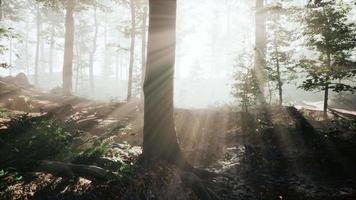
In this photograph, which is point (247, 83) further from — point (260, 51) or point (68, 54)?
point (68, 54)

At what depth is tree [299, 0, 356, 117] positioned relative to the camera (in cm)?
1247

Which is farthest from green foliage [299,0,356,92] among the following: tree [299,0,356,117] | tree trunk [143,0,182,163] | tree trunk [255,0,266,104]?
tree trunk [143,0,182,163]

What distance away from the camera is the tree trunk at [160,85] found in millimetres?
7973

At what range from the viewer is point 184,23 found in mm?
35688

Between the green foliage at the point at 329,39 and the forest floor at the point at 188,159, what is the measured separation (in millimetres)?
2054

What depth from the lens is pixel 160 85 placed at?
8094 millimetres

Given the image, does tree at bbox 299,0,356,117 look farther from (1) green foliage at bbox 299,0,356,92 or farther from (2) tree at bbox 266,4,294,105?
(2) tree at bbox 266,4,294,105

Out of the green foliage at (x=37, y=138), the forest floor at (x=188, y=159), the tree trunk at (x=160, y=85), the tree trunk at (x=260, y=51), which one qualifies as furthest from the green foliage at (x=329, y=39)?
the green foliage at (x=37, y=138)

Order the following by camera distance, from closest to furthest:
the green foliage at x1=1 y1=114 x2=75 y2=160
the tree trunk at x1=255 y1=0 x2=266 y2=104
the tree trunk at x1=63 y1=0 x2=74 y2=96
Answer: the green foliage at x1=1 y1=114 x2=75 y2=160
the tree trunk at x1=255 y1=0 x2=266 y2=104
the tree trunk at x1=63 y1=0 x2=74 y2=96

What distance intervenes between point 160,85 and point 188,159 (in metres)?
3.19

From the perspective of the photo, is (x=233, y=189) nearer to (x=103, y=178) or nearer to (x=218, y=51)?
(x=103, y=178)

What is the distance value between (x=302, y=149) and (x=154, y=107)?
5.55 m

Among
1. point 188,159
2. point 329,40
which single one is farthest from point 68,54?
point 329,40

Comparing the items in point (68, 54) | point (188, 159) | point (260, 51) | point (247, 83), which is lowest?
point (188, 159)
